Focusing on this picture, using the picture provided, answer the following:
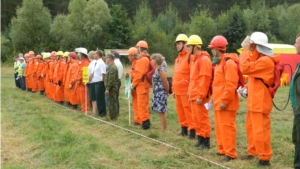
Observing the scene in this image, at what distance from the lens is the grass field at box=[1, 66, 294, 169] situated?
21.1 ft

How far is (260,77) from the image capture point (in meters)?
5.94

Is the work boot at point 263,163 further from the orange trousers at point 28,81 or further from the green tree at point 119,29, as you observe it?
the green tree at point 119,29

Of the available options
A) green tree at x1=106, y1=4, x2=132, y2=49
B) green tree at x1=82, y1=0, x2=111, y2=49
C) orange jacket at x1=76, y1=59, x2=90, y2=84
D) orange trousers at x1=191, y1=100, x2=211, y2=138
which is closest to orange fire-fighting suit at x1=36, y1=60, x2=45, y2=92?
orange jacket at x1=76, y1=59, x2=90, y2=84

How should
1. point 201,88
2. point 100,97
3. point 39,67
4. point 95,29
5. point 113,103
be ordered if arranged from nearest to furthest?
point 201,88 → point 113,103 → point 100,97 → point 39,67 → point 95,29

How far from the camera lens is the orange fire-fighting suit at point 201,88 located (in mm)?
7066

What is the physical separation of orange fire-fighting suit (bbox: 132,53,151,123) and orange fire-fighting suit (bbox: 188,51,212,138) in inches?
78.8

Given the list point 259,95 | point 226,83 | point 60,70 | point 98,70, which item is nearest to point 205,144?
point 226,83

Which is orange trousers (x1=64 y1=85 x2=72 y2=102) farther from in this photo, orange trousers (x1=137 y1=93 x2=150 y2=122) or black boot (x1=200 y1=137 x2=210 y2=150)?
black boot (x1=200 y1=137 x2=210 y2=150)

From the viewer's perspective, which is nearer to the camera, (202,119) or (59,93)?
(202,119)

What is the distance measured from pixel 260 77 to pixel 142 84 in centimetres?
389

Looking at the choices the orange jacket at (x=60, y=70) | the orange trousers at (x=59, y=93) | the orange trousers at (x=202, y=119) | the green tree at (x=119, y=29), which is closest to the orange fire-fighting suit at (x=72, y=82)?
the orange jacket at (x=60, y=70)

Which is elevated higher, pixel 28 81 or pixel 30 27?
pixel 30 27

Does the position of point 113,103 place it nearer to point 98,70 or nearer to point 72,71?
point 98,70

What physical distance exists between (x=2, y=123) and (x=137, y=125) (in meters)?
3.58
